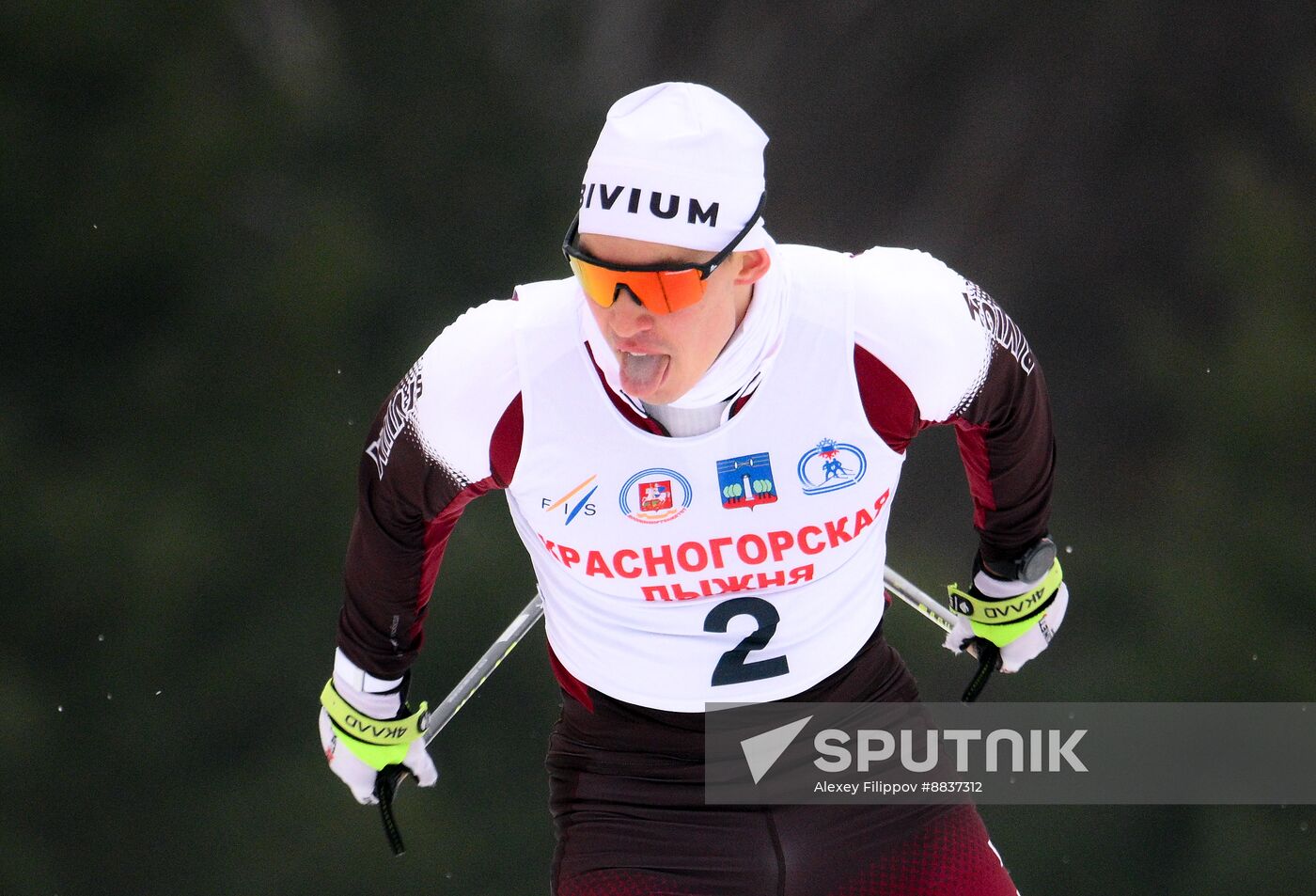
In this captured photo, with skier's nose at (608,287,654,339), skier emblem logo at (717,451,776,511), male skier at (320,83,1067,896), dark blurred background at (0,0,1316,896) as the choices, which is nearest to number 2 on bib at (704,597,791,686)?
male skier at (320,83,1067,896)

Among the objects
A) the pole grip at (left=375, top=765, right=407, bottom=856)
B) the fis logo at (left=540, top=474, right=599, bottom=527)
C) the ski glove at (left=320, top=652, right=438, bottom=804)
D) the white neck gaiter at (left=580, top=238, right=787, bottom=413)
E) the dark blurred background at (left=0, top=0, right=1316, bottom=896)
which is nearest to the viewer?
the white neck gaiter at (left=580, top=238, right=787, bottom=413)

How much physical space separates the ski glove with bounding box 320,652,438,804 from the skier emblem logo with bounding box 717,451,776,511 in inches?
24.3

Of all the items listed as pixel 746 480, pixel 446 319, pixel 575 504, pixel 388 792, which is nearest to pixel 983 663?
pixel 746 480

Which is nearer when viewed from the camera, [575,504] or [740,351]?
[740,351]

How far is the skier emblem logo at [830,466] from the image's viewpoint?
1.93 meters

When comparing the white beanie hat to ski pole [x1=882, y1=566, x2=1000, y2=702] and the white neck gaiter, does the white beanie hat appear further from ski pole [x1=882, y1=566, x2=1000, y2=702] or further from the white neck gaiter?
ski pole [x1=882, y1=566, x2=1000, y2=702]

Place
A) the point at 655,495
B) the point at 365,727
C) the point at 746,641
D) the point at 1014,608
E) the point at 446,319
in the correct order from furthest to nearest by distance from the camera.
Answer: the point at 446,319, the point at 1014,608, the point at 365,727, the point at 746,641, the point at 655,495

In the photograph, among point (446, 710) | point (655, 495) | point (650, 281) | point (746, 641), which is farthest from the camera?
point (446, 710)

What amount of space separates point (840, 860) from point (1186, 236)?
199cm

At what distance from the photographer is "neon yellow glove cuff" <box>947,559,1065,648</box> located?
93.7 inches

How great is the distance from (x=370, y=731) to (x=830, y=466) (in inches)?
31.9

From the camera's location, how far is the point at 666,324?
5.73ft

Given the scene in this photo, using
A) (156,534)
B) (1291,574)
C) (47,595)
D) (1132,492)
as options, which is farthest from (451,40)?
(1291,574)

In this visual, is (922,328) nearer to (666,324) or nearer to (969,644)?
(666,324)
